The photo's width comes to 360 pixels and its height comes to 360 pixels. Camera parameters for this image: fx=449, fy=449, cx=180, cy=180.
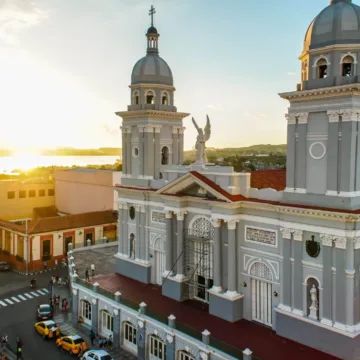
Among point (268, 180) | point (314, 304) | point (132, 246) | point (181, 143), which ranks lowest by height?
point (314, 304)

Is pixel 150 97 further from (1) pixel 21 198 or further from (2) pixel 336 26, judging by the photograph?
(1) pixel 21 198

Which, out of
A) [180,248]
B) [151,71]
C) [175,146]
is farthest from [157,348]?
[151,71]

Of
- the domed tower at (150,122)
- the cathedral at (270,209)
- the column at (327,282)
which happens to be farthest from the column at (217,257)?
the domed tower at (150,122)

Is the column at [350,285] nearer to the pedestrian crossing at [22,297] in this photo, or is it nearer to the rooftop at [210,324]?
the rooftop at [210,324]

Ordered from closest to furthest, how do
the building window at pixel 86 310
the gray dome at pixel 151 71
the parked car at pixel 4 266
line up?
the building window at pixel 86 310, the gray dome at pixel 151 71, the parked car at pixel 4 266

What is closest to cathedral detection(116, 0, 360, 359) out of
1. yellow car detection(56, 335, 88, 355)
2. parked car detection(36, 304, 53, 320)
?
yellow car detection(56, 335, 88, 355)

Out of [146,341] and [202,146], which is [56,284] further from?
[202,146]

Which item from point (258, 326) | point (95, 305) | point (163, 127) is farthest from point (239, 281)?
point (163, 127)
